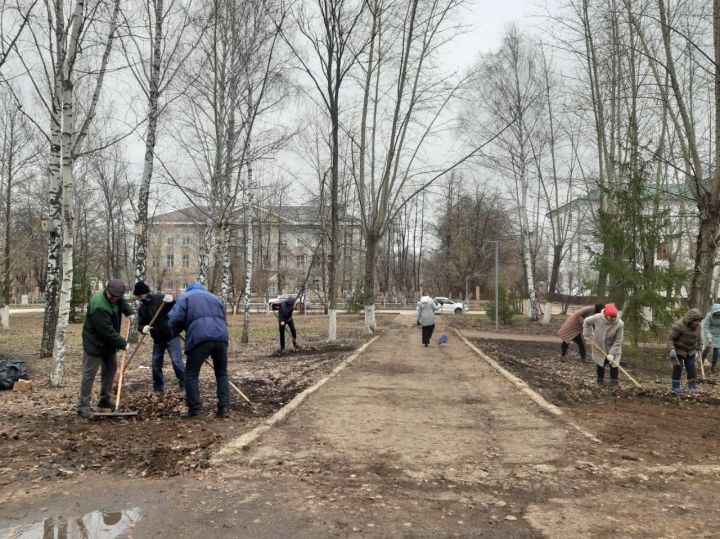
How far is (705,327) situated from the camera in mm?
12438

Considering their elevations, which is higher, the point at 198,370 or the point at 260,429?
the point at 198,370

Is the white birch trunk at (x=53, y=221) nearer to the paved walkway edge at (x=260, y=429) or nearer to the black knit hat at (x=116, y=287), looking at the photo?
the black knit hat at (x=116, y=287)

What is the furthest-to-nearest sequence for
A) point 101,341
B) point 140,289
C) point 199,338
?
point 140,289 < point 101,341 < point 199,338

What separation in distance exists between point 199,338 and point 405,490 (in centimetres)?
315

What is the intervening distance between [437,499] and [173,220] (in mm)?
64756

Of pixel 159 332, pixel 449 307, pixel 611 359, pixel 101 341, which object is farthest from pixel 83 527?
pixel 449 307

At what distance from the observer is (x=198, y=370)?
6395mm

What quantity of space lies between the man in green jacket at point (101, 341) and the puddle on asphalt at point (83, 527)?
2.87 meters

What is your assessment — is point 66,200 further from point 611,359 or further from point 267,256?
point 267,256

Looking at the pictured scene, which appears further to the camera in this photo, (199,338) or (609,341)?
(609,341)

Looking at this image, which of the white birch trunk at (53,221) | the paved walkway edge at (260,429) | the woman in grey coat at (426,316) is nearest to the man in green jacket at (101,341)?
the paved walkway edge at (260,429)

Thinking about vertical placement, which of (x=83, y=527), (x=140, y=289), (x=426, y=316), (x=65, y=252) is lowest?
(x=83, y=527)

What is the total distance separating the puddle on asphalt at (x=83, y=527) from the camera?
11.3ft

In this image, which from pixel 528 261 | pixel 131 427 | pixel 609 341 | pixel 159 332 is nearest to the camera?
pixel 131 427
